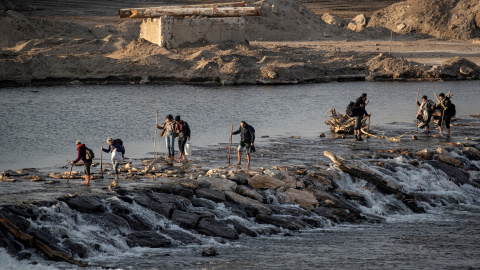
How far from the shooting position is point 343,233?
19.4 metres

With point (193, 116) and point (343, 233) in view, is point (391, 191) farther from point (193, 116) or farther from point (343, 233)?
point (193, 116)

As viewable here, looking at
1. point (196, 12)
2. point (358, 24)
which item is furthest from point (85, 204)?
point (358, 24)

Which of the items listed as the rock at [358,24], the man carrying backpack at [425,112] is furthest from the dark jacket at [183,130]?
the rock at [358,24]

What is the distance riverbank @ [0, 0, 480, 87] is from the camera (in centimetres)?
4897

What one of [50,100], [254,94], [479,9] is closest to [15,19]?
[50,100]

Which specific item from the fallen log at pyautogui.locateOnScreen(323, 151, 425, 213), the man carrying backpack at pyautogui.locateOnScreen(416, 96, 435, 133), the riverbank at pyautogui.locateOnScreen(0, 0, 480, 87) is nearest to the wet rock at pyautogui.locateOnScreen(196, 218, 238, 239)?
the fallen log at pyautogui.locateOnScreen(323, 151, 425, 213)

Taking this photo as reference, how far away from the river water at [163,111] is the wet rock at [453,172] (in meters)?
6.89

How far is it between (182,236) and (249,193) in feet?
11.6

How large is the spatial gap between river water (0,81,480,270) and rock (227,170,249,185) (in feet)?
6.09

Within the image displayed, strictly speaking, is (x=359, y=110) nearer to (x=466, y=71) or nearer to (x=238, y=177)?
(x=238, y=177)

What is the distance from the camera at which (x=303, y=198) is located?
2133cm

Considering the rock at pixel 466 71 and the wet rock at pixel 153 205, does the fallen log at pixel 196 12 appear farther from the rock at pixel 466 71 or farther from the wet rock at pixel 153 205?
the wet rock at pixel 153 205

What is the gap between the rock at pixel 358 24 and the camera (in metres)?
67.6

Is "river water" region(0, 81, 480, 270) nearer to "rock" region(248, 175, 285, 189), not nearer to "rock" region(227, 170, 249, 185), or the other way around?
"rock" region(227, 170, 249, 185)
